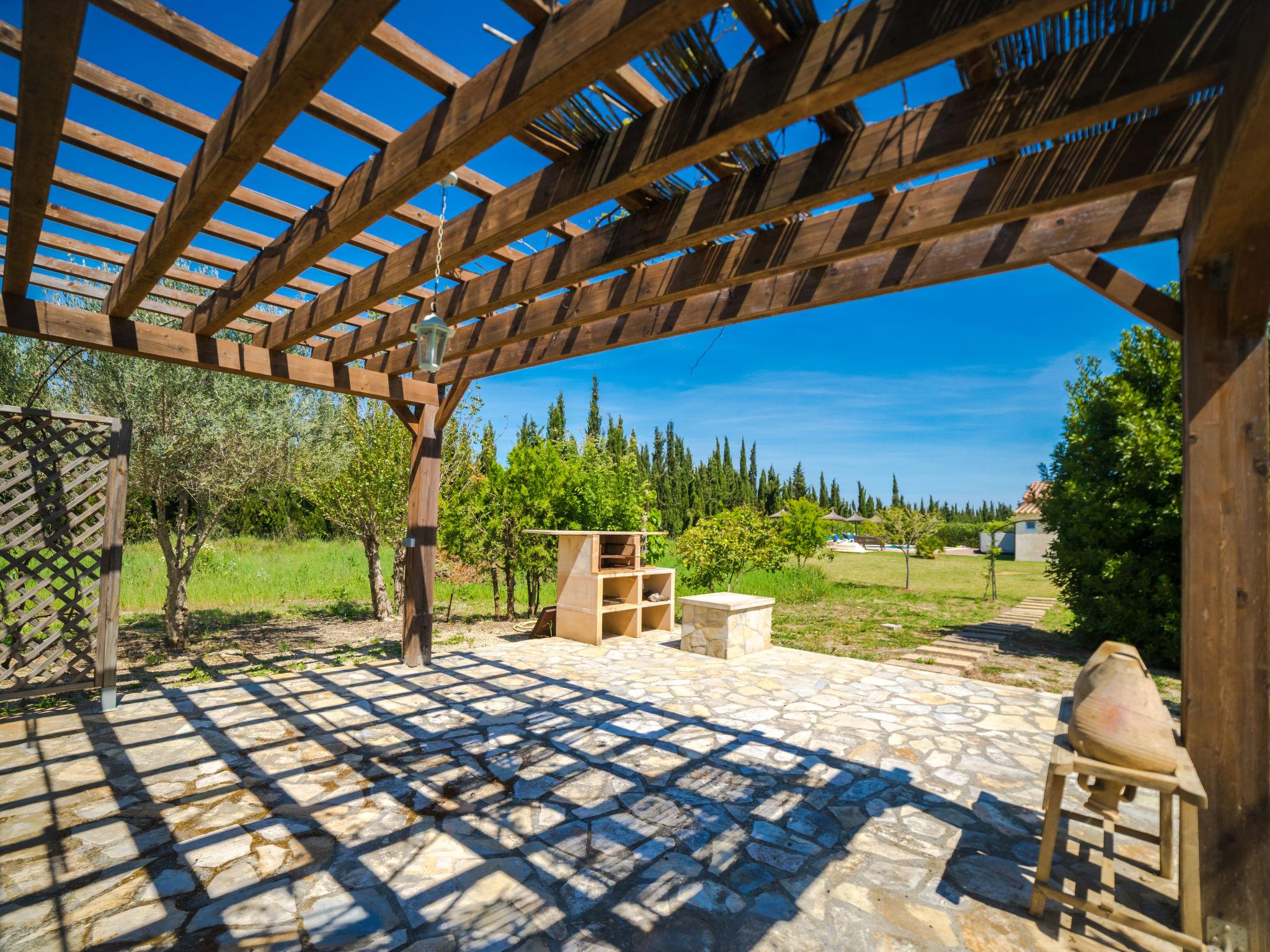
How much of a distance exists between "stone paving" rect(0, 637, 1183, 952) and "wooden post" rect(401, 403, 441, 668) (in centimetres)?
100

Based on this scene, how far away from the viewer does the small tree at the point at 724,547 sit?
10305 mm

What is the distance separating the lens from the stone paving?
216 cm

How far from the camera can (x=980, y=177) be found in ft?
8.18

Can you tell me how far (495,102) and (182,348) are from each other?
13.2 feet

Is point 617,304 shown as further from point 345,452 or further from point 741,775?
point 345,452

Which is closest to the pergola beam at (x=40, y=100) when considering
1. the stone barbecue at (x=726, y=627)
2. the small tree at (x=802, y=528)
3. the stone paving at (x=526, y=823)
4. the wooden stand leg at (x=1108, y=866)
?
the stone paving at (x=526, y=823)

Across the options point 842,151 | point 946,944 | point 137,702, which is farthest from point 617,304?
point 137,702

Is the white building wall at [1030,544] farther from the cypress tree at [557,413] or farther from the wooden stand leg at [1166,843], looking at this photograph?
the wooden stand leg at [1166,843]

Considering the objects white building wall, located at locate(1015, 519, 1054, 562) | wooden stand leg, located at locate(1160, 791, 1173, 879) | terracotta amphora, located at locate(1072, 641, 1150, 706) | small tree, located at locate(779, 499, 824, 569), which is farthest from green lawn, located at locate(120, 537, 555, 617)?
white building wall, located at locate(1015, 519, 1054, 562)

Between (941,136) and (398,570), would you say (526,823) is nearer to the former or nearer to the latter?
(941,136)

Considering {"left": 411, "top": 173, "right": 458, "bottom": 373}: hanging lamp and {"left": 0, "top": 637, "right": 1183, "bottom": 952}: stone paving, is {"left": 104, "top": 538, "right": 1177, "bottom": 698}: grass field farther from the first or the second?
{"left": 411, "top": 173, "right": 458, "bottom": 373}: hanging lamp

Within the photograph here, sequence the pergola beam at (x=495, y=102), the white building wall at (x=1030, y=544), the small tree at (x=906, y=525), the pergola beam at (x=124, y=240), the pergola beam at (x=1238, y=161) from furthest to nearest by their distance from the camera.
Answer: the white building wall at (x=1030, y=544) < the small tree at (x=906, y=525) < the pergola beam at (x=124, y=240) < the pergola beam at (x=495, y=102) < the pergola beam at (x=1238, y=161)

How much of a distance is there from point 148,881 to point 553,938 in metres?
1.65

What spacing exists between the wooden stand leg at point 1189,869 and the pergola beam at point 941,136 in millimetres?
2224
